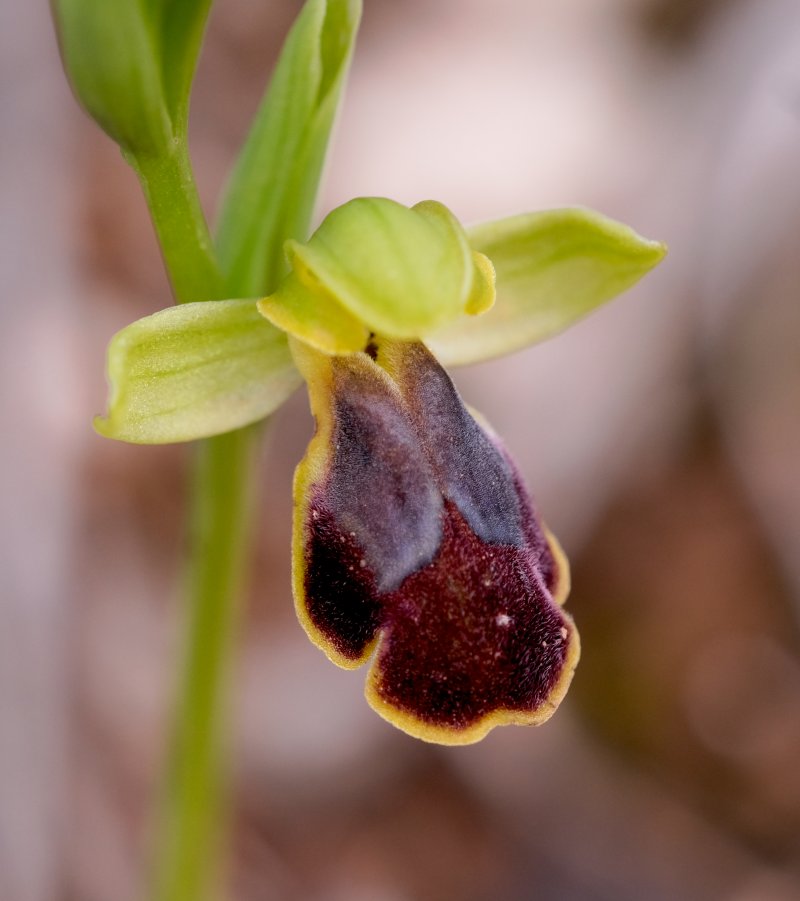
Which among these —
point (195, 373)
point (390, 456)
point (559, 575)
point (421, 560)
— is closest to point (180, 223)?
point (195, 373)

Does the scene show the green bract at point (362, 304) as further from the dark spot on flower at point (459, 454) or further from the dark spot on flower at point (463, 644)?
the dark spot on flower at point (463, 644)

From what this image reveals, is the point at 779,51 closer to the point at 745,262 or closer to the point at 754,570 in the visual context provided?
the point at 745,262

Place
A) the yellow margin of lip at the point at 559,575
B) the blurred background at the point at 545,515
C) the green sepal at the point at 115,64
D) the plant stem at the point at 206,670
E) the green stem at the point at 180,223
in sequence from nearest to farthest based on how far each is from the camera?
the green sepal at the point at 115,64
the green stem at the point at 180,223
the yellow margin of lip at the point at 559,575
the plant stem at the point at 206,670
the blurred background at the point at 545,515

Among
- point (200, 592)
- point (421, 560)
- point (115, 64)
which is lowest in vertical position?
point (200, 592)

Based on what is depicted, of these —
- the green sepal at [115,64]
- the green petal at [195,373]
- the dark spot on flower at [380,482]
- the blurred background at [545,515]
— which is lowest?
the blurred background at [545,515]

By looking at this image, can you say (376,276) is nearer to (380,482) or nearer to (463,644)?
(380,482)

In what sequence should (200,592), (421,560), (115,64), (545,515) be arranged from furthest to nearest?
1. (545,515)
2. (200,592)
3. (421,560)
4. (115,64)

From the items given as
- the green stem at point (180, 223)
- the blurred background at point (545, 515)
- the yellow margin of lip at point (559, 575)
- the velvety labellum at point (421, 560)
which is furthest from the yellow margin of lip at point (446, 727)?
the blurred background at point (545, 515)
